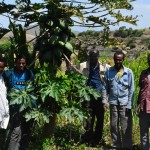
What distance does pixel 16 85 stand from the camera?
16.9 feet

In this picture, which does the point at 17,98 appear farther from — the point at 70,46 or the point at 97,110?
the point at 97,110

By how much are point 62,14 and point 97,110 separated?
1.68 metres

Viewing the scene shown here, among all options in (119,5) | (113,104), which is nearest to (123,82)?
(113,104)

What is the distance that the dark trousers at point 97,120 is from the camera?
20.5 ft

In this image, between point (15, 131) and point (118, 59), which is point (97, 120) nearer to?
point (118, 59)

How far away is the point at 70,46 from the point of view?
5379 mm

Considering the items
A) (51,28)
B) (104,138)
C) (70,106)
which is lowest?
(104,138)

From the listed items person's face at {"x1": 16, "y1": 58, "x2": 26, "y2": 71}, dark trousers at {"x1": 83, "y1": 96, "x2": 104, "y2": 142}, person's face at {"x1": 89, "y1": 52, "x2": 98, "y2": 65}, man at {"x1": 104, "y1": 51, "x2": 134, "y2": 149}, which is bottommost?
dark trousers at {"x1": 83, "y1": 96, "x2": 104, "y2": 142}

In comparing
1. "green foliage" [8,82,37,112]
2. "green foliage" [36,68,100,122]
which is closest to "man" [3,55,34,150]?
"green foliage" [8,82,37,112]

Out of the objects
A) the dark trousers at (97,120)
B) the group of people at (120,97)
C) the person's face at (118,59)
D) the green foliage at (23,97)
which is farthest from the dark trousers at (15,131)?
the person's face at (118,59)

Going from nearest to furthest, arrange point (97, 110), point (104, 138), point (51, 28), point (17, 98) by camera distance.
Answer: point (17, 98) → point (51, 28) → point (97, 110) → point (104, 138)

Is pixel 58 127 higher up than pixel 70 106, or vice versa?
pixel 70 106

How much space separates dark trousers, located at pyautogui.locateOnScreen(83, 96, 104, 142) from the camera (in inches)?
247

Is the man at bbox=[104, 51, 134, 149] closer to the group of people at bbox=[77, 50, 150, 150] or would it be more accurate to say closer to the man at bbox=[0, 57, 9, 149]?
the group of people at bbox=[77, 50, 150, 150]
